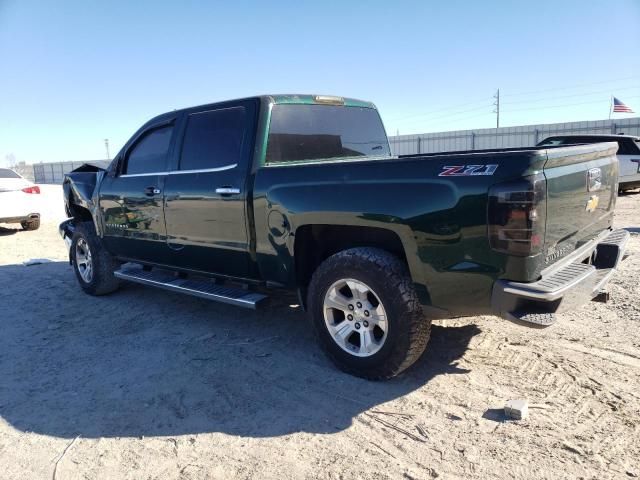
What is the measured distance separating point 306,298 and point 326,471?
5.23 ft

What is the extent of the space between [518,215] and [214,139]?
9.13ft

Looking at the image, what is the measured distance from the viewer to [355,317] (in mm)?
3467

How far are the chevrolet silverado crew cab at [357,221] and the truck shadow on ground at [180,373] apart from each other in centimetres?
37

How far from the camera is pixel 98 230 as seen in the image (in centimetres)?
593

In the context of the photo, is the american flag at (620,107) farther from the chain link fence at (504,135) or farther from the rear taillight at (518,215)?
the rear taillight at (518,215)

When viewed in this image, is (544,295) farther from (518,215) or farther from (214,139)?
(214,139)

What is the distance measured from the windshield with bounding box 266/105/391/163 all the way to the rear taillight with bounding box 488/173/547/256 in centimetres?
201

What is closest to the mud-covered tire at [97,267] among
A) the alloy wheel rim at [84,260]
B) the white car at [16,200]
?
the alloy wheel rim at [84,260]

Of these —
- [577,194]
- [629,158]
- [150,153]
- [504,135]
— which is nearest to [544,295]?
[577,194]


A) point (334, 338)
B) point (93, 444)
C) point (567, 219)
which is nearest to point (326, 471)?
point (334, 338)

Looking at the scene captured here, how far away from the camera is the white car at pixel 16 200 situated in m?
10.6

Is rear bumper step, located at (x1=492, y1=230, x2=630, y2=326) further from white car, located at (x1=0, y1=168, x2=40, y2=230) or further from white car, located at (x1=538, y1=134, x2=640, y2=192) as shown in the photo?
white car, located at (x1=0, y1=168, x2=40, y2=230)

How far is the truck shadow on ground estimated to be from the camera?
3082 millimetres

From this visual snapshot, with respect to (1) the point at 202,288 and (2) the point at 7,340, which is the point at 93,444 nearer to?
(1) the point at 202,288
